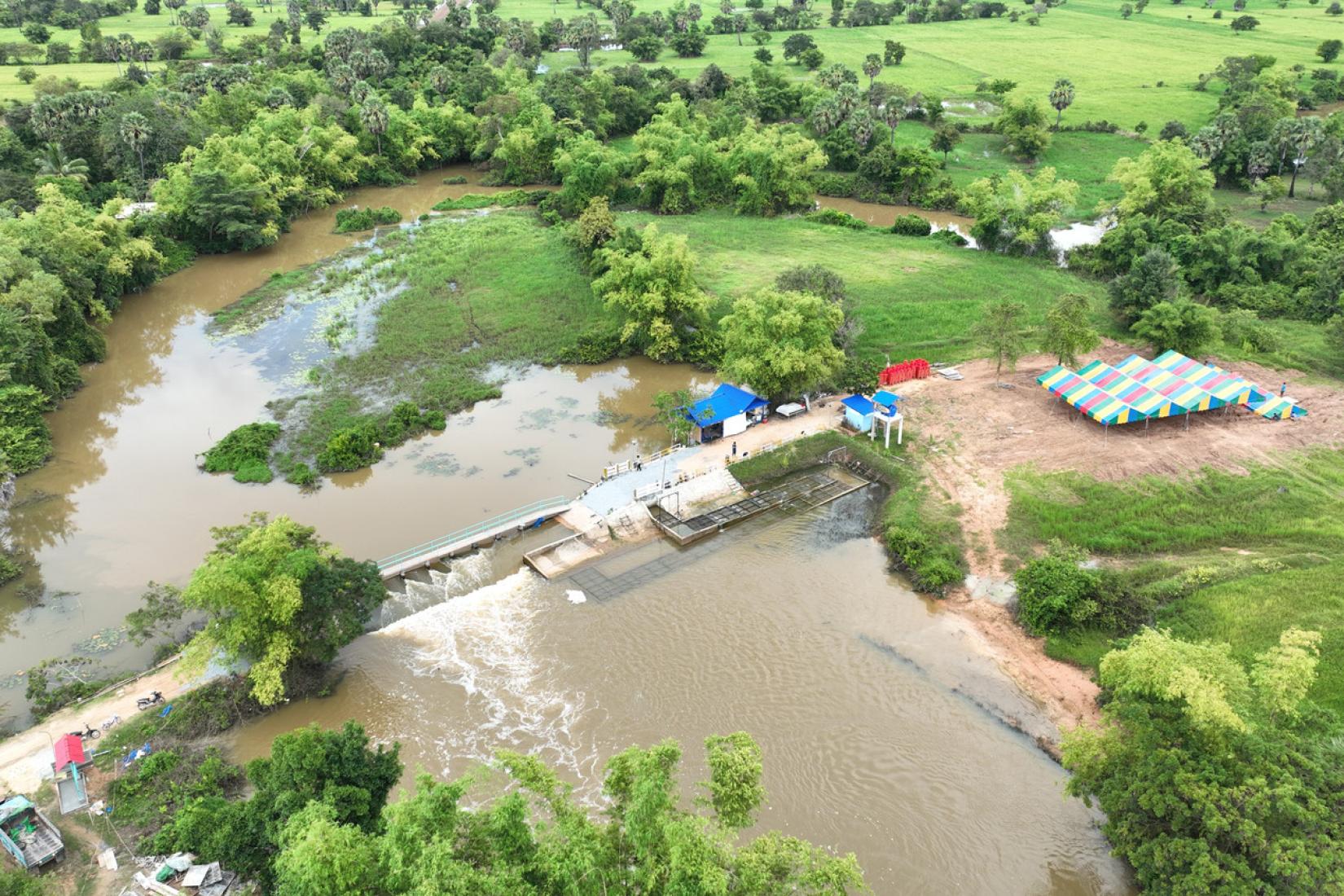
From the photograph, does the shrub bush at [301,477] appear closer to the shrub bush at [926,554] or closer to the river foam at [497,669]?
the river foam at [497,669]

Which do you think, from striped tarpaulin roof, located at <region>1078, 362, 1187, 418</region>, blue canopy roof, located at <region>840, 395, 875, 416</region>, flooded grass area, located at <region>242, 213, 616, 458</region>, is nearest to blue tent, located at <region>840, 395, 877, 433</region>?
blue canopy roof, located at <region>840, 395, 875, 416</region>

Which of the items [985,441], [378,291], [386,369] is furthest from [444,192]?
[985,441]

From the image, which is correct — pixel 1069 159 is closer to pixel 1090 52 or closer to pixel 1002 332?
pixel 1090 52

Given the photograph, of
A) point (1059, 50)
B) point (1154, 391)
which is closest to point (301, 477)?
point (1154, 391)

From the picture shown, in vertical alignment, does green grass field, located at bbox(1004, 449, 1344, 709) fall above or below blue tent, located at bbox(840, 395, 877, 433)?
below

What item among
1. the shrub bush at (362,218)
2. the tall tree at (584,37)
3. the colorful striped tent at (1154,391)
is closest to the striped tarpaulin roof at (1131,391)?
the colorful striped tent at (1154,391)

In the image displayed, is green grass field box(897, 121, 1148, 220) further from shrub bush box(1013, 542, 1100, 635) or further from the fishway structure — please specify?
shrub bush box(1013, 542, 1100, 635)

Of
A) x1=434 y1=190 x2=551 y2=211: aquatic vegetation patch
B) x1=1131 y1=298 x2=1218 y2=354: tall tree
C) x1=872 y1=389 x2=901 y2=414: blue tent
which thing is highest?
x1=434 y1=190 x2=551 y2=211: aquatic vegetation patch

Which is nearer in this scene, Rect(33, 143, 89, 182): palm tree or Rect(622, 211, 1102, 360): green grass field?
Rect(622, 211, 1102, 360): green grass field
